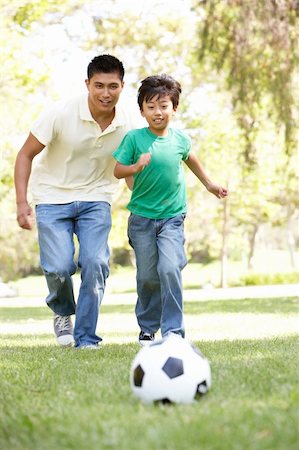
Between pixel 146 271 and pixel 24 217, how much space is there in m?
1.03

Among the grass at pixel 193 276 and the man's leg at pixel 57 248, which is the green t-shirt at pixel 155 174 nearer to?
the man's leg at pixel 57 248

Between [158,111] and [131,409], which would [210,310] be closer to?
[158,111]

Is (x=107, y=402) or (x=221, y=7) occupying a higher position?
(x=221, y=7)

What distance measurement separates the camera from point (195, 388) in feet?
12.1

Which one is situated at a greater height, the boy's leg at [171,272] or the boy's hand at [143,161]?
the boy's hand at [143,161]

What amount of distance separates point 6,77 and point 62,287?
12507 mm

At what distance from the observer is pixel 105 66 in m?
6.20

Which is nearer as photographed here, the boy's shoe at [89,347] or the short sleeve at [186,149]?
the boy's shoe at [89,347]

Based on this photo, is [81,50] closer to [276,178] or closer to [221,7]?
[276,178]

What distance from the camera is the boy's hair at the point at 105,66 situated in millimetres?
6203

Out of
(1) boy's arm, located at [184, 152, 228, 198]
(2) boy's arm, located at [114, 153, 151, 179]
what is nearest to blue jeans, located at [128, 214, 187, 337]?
(1) boy's arm, located at [184, 152, 228, 198]

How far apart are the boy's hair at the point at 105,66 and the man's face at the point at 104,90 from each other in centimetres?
3

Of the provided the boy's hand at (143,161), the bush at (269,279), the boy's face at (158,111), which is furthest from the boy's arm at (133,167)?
the bush at (269,279)

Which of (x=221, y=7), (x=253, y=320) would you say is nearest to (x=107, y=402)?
(x=253, y=320)
